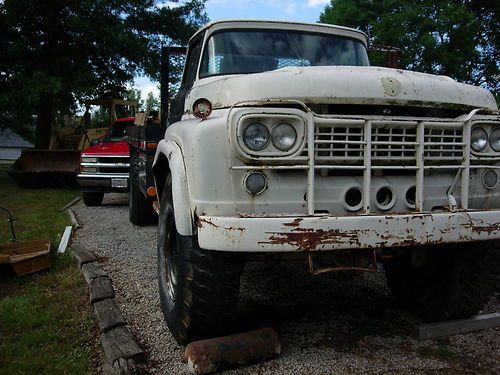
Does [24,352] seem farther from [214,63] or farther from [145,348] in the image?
[214,63]

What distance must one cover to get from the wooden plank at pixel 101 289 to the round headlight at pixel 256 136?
2.16m

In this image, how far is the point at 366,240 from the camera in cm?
270

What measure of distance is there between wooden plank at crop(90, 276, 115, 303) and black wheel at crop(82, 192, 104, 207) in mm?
6278

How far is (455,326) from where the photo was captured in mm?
3625

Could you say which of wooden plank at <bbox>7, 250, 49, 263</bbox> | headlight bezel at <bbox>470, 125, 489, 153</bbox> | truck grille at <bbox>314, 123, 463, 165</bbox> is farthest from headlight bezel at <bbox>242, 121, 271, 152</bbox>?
wooden plank at <bbox>7, 250, 49, 263</bbox>

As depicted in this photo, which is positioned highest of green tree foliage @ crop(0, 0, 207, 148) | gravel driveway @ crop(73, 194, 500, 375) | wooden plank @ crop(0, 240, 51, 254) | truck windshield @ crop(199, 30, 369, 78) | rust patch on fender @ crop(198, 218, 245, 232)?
green tree foliage @ crop(0, 0, 207, 148)

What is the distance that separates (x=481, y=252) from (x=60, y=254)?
4.37m

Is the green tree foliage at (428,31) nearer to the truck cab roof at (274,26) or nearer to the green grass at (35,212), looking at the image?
the green grass at (35,212)

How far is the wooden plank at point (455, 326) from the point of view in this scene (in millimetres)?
3529

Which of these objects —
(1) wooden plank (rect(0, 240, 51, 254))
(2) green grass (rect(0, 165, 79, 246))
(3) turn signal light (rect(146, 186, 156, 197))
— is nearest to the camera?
(1) wooden plank (rect(0, 240, 51, 254))

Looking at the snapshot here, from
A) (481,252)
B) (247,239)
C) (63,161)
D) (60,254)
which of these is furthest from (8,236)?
(63,161)

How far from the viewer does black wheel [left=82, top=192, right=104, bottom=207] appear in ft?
34.8

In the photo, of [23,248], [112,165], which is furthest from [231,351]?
[112,165]

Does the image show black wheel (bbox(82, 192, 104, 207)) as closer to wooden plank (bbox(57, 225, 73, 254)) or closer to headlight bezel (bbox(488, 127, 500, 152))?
wooden plank (bbox(57, 225, 73, 254))
